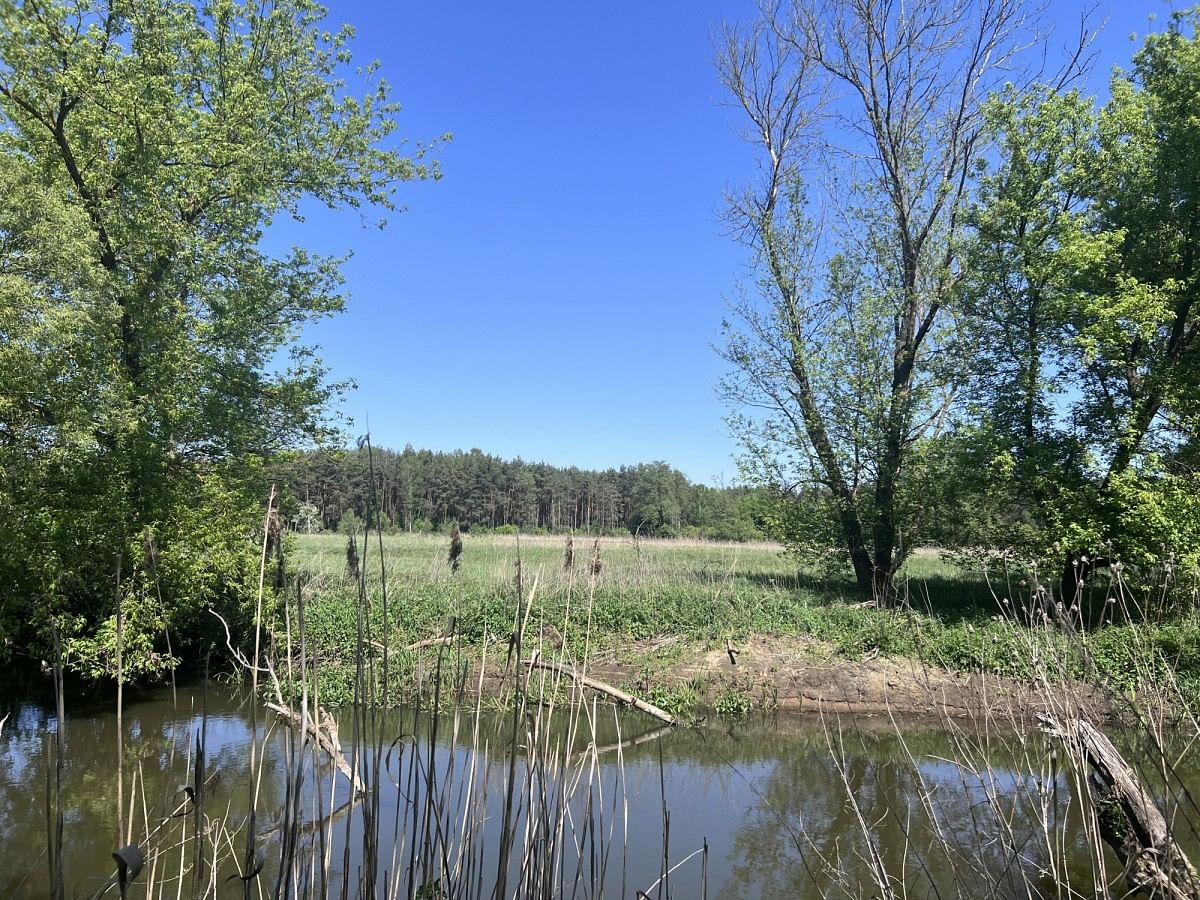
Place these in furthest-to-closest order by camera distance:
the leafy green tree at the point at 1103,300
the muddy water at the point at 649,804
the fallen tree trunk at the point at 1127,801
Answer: the leafy green tree at the point at 1103,300 → the muddy water at the point at 649,804 → the fallen tree trunk at the point at 1127,801

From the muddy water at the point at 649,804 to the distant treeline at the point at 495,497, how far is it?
1576 mm

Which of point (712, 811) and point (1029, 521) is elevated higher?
point (1029, 521)

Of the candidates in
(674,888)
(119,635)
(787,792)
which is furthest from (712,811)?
(119,635)

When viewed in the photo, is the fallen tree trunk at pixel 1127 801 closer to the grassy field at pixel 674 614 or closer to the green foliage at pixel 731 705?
the grassy field at pixel 674 614

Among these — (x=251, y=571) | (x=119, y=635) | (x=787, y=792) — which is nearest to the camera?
(x=119, y=635)

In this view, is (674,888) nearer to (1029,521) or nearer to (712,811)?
(712,811)

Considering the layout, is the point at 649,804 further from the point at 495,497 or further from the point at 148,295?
the point at 495,497

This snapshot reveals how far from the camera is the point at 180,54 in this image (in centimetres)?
1452

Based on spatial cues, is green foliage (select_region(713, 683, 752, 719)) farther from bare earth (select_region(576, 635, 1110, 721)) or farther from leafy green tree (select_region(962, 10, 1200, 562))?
leafy green tree (select_region(962, 10, 1200, 562))

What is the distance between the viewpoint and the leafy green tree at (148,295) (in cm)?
1017

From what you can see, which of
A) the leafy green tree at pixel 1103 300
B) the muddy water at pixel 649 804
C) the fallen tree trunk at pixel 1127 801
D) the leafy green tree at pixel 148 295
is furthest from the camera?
the leafy green tree at pixel 1103 300

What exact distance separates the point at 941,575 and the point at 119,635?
21.1 meters

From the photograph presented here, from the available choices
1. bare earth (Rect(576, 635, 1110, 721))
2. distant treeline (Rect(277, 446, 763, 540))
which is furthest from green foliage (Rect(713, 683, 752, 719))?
distant treeline (Rect(277, 446, 763, 540))

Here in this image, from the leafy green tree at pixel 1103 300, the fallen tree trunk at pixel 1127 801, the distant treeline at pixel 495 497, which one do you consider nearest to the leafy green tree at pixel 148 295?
the distant treeline at pixel 495 497
